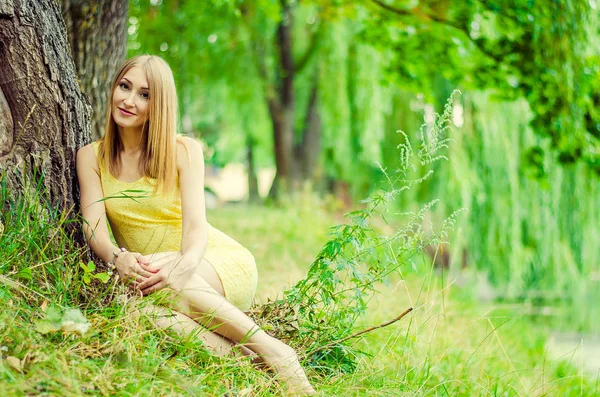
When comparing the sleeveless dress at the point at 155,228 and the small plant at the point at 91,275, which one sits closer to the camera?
the small plant at the point at 91,275

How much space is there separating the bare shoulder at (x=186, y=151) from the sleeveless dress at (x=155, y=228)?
0.13m

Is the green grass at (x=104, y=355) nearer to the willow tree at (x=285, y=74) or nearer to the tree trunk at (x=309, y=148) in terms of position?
the willow tree at (x=285, y=74)

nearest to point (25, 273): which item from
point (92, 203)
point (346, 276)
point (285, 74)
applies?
point (92, 203)

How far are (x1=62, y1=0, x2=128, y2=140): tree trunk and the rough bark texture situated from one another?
3.04 ft

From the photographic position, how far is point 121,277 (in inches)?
94.2

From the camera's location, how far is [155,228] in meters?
2.71

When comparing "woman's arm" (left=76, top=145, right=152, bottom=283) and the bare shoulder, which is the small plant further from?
the bare shoulder

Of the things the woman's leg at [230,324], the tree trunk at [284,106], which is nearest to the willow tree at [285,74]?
the tree trunk at [284,106]

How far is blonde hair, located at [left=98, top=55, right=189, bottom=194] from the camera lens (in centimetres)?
266

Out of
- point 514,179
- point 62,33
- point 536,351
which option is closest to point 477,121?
point 514,179

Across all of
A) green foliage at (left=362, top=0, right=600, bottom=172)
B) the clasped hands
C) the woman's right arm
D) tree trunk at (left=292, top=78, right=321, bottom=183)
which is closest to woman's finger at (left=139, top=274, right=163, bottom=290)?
the clasped hands

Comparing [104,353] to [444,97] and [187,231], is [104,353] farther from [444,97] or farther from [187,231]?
[444,97]

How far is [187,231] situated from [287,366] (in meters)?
0.70

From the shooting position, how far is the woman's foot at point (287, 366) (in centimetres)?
219
